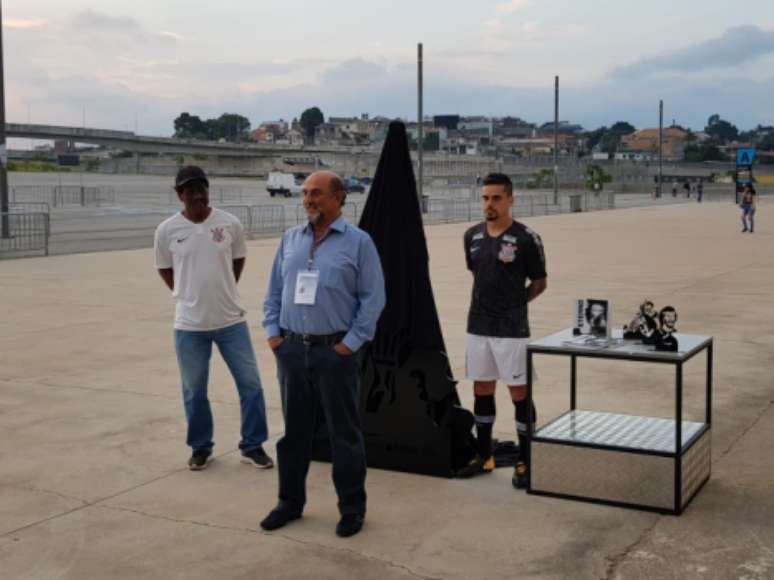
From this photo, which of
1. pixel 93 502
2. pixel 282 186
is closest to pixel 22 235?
pixel 93 502

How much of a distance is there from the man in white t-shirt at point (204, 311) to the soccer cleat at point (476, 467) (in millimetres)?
1170

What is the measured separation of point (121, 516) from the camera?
18.0 feet

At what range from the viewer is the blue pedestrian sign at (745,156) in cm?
3500

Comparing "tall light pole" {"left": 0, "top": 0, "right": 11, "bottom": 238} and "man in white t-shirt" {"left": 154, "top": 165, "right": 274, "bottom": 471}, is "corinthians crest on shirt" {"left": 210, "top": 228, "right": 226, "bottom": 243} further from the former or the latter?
"tall light pole" {"left": 0, "top": 0, "right": 11, "bottom": 238}

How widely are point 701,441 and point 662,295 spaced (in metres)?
9.23

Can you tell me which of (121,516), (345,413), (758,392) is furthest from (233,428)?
(758,392)

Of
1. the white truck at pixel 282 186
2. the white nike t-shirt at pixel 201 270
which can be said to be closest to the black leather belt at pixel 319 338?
the white nike t-shirt at pixel 201 270

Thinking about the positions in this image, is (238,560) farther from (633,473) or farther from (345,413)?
(633,473)

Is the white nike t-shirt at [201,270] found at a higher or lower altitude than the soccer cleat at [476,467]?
higher

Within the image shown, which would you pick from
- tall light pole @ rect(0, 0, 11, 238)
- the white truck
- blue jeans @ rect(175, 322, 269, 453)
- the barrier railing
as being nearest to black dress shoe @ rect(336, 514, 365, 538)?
blue jeans @ rect(175, 322, 269, 453)

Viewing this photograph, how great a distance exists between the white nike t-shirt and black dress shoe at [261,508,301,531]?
1425 mm

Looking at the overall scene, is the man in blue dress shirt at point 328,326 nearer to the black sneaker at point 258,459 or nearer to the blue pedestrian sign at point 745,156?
the black sneaker at point 258,459

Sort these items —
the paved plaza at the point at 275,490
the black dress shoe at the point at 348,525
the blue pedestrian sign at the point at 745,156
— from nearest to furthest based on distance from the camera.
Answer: the paved plaza at the point at 275,490 → the black dress shoe at the point at 348,525 → the blue pedestrian sign at the point at 745,156

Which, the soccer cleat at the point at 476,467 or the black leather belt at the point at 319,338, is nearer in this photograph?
the black leather belt at the point at 319,338
